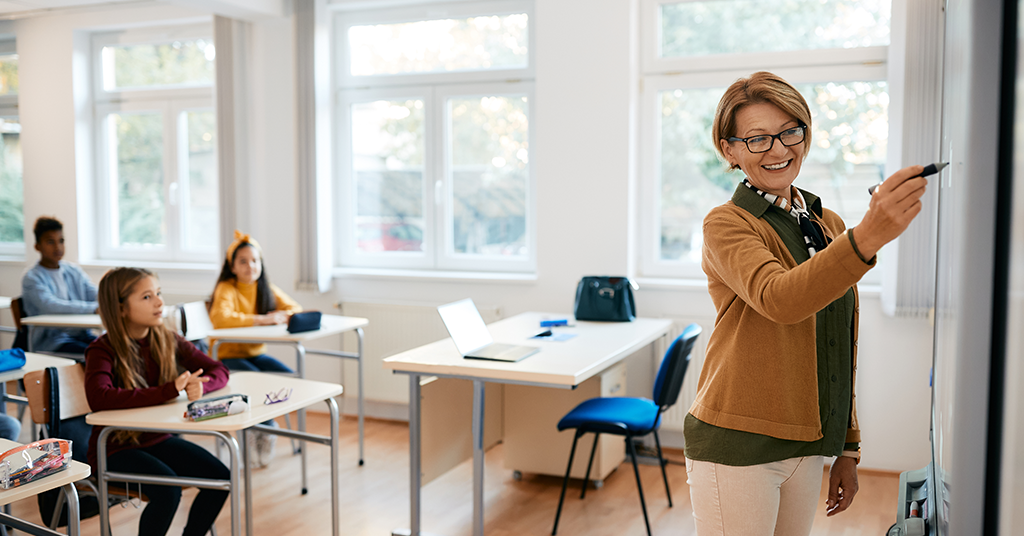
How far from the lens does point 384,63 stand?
4.84m

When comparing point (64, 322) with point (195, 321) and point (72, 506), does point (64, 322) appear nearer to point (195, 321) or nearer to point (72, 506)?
point (195, 321)

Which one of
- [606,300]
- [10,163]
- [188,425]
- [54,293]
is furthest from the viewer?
[10,163]

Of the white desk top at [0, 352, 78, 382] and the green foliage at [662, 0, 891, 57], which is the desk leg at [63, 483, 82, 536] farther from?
the green foliage at [662, 0, 891, 57]

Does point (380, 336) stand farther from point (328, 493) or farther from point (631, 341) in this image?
point (631, 341)

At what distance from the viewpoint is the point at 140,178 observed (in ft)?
18.6

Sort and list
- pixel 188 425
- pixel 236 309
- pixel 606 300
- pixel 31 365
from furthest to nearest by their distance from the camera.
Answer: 1. pixel 236 309
2. pixel 606 300
3. pixel 31 365
4. pixel 188 425

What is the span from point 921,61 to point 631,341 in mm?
1873

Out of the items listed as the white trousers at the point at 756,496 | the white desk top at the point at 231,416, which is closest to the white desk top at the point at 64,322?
the white desk top at the point at 231,416

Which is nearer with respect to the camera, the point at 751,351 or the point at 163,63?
the point at 751,351

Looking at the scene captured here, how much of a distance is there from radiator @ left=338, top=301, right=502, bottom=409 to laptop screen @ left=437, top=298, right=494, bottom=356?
4.79 feet

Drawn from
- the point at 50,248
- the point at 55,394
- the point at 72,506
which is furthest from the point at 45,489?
the point at 50,248

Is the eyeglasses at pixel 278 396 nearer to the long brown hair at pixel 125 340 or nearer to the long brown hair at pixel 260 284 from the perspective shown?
the long brown hair at pixel 125 340

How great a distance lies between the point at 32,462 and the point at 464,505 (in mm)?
1949

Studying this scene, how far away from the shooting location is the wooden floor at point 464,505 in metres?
3.09
